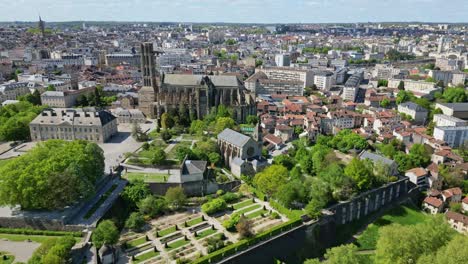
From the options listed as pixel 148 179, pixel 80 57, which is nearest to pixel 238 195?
pixel 148 179

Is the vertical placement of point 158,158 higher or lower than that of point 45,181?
lower

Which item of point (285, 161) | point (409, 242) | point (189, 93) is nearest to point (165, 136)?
point (189, 93)

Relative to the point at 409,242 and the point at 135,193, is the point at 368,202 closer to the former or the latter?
the point at 409,242

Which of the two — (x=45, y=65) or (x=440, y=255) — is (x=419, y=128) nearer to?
(x=440, y=255)

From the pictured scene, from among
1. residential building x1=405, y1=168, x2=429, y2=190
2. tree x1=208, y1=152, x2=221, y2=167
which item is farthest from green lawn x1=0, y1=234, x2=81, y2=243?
residential building x1=405, y1=168, x2=429, y2=190

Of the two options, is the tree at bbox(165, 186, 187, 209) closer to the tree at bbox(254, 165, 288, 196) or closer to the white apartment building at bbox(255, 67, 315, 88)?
the tree at bbox(254, 165, 288, 196)

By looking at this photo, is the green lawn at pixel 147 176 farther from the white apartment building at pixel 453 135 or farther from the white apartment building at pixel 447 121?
the white apartment building at pixel 447 121
